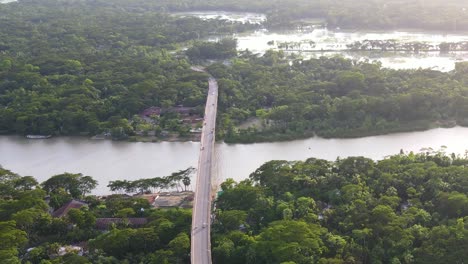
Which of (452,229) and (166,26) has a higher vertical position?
(166,26)

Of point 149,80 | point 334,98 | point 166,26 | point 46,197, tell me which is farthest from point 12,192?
point 166,26

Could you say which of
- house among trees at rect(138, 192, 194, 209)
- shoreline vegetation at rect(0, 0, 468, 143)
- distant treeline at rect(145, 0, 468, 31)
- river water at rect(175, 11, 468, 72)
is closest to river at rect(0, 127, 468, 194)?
shoreline vegetation at rect(0, 0, 468, 143)

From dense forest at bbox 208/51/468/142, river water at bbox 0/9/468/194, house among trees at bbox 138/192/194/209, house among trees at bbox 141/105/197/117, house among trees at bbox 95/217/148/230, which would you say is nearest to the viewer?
house among trees at bbox 95/217/148/230

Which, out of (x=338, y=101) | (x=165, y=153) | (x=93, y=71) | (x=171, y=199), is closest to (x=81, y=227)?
(x=171, y=199)

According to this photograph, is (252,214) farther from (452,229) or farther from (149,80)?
(149,80)

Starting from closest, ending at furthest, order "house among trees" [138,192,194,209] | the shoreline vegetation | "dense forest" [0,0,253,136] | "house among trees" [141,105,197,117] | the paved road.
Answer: the paved road < "house among trees" [138,192,194,209] < the shoreline vegetation < "dense forest" [0,0,253,136] < "house among trees" [141,105,197,117]

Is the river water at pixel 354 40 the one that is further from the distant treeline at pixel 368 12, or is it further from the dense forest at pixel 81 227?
the dense forest at pixel 81 227

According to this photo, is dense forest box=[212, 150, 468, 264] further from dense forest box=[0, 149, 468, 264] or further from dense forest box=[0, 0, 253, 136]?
dense forest box=[0, 0, 253, 136]
